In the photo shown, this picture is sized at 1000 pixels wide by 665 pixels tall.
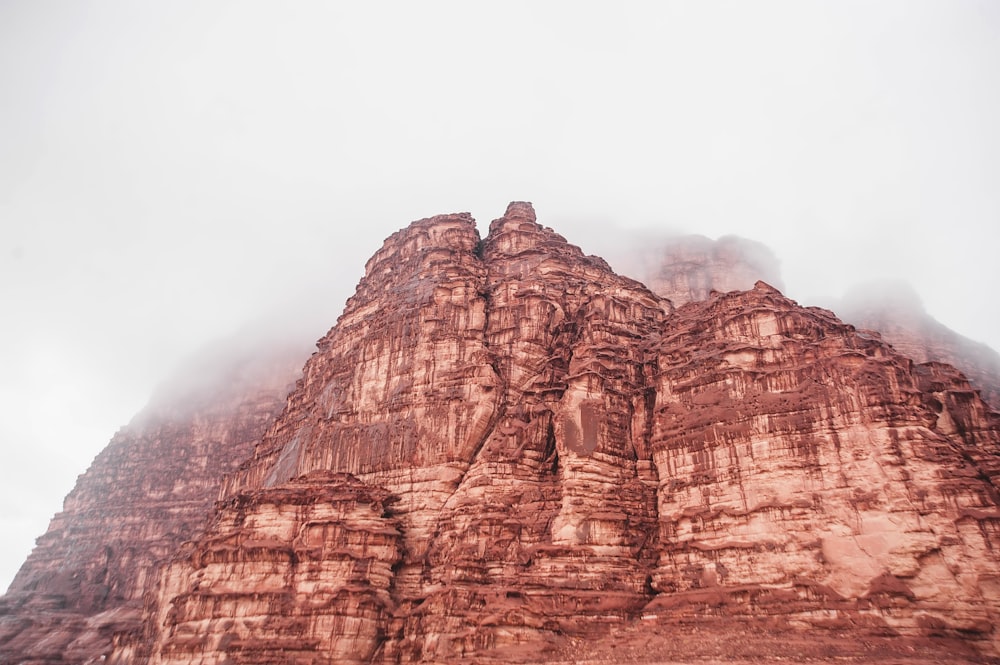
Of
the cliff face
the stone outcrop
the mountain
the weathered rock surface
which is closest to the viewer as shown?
the mountain

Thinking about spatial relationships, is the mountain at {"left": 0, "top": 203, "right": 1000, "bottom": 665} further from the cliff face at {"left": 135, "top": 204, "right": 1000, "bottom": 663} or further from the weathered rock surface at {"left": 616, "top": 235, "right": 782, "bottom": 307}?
the weathered rock surface at {"left": 616, "top": 235, "right": 782, "bottom": 307}

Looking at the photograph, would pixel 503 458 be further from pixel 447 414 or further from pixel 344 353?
pixel 344 353

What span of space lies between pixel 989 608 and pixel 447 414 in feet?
137

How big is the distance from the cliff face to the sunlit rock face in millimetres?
39222

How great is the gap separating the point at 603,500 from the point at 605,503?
0.85ft

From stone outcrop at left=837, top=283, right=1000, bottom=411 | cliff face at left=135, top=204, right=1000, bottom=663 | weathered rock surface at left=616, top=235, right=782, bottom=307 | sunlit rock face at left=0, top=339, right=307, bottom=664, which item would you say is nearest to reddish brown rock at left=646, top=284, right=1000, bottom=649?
cliff face at left=135, top=204, right=1000, bottom=663

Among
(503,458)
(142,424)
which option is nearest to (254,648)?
(503,458)

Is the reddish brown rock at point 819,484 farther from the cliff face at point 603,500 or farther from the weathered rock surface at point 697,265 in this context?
the weathered rock surface at point 697,265

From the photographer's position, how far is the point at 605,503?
56.0m

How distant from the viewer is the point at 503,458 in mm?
61281

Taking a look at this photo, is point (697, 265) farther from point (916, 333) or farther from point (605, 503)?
point (605, 503)

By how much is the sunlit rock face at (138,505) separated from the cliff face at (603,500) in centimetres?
3922

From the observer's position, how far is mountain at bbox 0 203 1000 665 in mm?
45000

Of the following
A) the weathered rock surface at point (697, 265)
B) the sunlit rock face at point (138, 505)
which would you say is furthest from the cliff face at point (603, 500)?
the weathered rock surface at point (697, 265)
